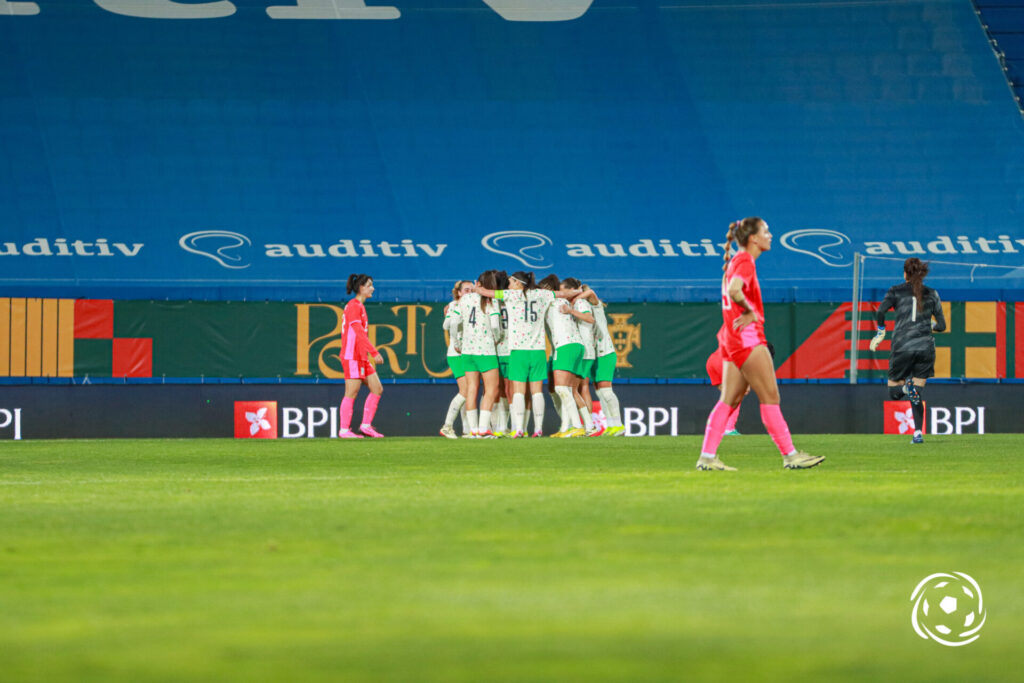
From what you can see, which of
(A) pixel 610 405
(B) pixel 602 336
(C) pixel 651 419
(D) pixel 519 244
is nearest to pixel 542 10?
(D) pixel 519 244

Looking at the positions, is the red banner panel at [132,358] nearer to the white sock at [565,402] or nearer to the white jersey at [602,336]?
the white sock at [565,402]

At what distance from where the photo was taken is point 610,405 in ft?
63.8

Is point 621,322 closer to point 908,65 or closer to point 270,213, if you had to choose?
point 270,213

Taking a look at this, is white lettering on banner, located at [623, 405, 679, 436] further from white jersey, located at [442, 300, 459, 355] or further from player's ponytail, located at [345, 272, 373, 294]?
player's ponytail, located at [345, 272, 373, 294]

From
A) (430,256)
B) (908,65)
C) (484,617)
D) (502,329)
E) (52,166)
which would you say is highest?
(908,65)

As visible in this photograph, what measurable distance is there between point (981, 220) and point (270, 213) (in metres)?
12.1

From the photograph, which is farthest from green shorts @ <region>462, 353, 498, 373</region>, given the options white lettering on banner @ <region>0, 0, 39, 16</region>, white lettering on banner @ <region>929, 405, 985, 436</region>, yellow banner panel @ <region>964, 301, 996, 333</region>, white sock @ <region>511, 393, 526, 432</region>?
white lettering on banner @ <region>0, 0, 39, 16</region>

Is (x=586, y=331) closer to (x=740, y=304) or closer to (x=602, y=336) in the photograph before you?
(x=602, y=336)

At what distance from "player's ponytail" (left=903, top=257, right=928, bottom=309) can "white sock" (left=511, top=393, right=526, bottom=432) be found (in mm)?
5061

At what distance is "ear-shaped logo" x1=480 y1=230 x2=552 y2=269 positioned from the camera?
24.6 m

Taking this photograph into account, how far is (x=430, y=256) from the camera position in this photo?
24422mm

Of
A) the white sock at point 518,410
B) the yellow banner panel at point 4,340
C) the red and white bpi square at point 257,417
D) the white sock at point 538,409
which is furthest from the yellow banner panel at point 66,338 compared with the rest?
the white sock at point 538,409

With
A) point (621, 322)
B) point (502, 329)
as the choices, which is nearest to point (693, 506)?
point (502, 329)

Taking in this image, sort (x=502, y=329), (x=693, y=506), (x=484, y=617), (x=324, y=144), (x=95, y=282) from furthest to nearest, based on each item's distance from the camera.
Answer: (x=324, y=144) < (x=95, y=282) < (x=502, y=329) < (x=693, y=506) < (x=484, y=617)
